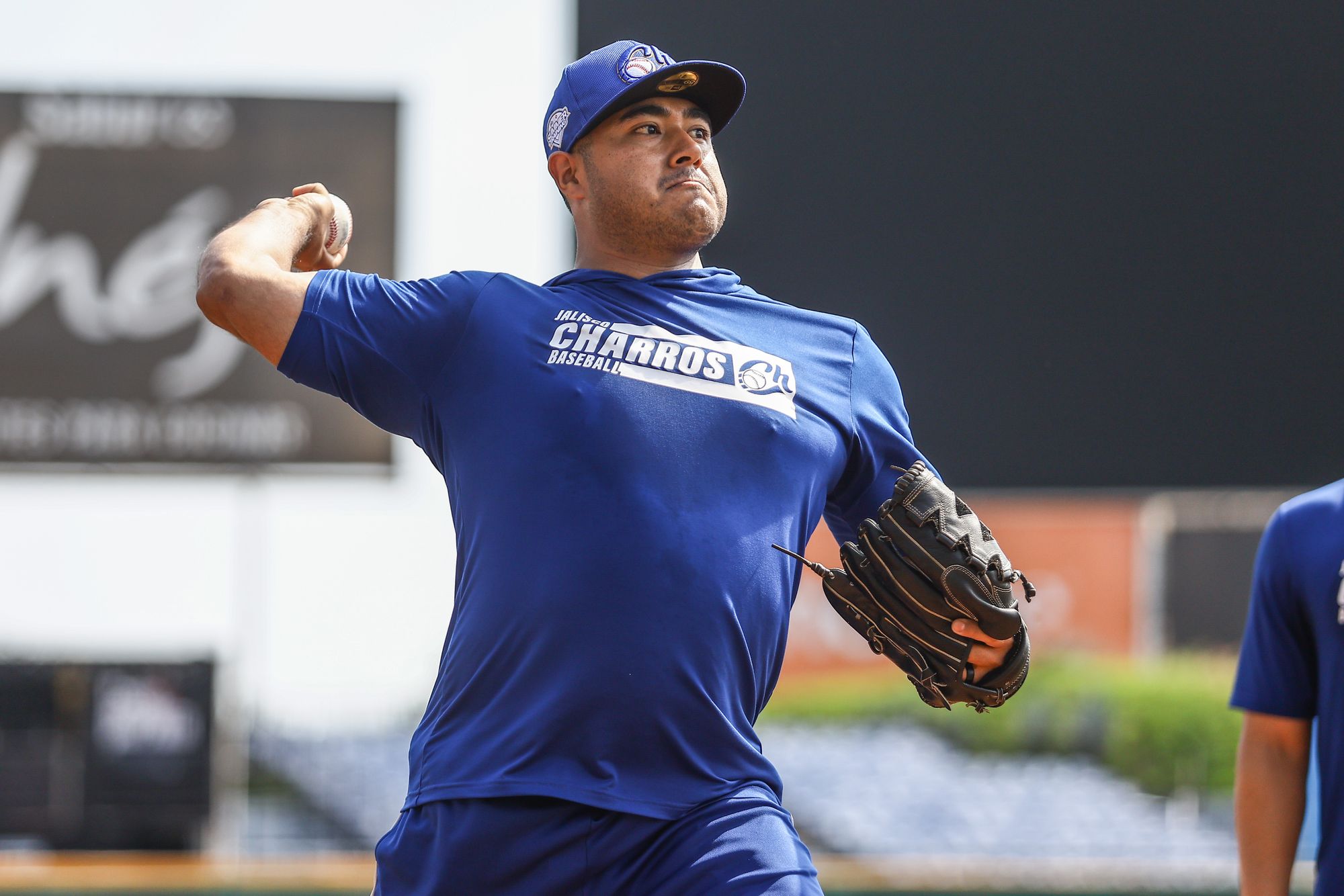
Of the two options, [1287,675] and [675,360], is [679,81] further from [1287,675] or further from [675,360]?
[1287,675]

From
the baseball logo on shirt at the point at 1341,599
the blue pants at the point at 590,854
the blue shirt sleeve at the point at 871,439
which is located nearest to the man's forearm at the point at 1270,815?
the baseball logo on shirt at the point at 1341,599

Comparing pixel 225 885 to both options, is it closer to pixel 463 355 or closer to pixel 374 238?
pixel 374 238

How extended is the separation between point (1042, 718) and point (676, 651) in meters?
6.80

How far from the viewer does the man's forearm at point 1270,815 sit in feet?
7.98

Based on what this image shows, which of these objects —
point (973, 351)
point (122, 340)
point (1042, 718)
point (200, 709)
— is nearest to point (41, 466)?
point (122, 340)

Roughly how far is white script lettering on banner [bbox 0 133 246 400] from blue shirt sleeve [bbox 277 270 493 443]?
17.8 ft

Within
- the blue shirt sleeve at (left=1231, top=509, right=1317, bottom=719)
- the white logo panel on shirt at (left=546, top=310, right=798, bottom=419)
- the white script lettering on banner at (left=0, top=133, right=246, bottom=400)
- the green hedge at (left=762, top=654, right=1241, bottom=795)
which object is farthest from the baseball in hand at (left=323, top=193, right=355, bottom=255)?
the green hedge at (left=762, top=654, right=1241, bottom=795)

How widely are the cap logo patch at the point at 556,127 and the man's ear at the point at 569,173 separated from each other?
0.02m

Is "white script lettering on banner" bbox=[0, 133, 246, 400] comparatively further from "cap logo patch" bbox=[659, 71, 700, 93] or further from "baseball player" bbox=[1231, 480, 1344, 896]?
"baseball player" bbox=[1231, 480, 1344, 896]

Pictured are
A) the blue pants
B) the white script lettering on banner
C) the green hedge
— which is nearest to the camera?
the blue pants

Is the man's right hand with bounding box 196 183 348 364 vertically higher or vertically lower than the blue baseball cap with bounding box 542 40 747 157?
lower

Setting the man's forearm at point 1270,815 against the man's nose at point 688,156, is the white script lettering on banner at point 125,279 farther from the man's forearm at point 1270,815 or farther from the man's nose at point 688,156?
the man's forearm at point 1270,815

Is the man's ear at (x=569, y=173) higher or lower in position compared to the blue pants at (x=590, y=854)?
higher

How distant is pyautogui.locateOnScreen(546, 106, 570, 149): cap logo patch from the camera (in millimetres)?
2443
